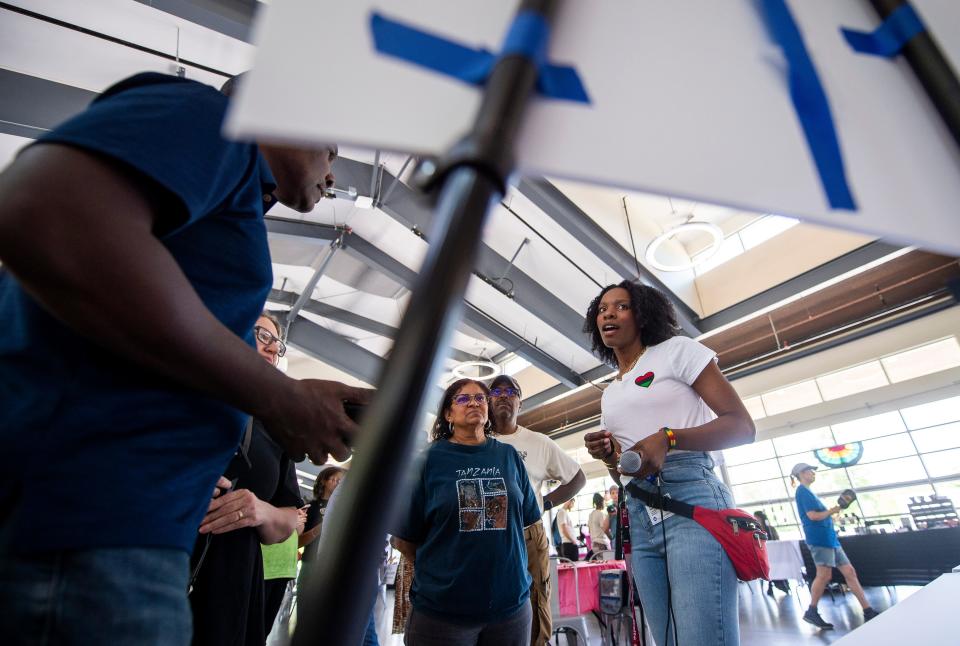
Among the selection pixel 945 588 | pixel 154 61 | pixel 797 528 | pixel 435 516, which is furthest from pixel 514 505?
pixel 797 528

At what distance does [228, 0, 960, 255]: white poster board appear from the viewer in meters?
0.26

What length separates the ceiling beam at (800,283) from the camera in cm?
501

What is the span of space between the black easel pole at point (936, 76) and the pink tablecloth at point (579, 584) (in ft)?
10.7

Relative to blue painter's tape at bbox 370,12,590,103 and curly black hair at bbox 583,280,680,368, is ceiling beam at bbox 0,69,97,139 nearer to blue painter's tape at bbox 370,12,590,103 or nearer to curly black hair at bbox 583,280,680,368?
curly black hair at bbox 583,280,680,368

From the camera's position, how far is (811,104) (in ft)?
1.26

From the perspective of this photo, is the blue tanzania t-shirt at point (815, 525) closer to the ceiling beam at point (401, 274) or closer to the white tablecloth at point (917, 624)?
the ceiling beam at point (401, 274)

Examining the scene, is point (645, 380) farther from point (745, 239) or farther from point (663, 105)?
point (745, 239)

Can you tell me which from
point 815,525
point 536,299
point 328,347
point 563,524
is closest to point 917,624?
point 815,525

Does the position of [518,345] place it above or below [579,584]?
above

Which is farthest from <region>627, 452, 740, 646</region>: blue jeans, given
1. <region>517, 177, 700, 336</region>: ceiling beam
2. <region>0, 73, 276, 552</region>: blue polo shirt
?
<region>517, 177, 700, 336</region>: ceiling beam

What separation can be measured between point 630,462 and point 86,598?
95 cm

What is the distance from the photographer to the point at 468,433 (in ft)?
6.39

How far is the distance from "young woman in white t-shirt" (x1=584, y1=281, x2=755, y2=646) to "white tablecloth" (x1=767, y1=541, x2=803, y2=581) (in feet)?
18.7

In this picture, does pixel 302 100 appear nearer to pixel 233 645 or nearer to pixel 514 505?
pixel 233 645
